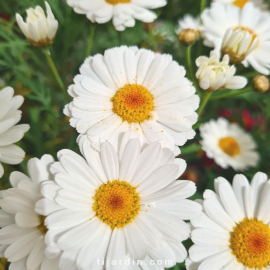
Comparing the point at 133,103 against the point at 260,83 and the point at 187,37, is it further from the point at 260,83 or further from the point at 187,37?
the point at 260,83

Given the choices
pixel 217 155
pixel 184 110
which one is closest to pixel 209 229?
pixel 184 110

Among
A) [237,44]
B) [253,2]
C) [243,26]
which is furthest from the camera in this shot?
[253,2]

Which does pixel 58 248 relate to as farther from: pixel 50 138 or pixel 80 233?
pixel 50 138

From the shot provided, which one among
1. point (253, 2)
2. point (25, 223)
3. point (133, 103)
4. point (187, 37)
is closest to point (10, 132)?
point (25, 223)

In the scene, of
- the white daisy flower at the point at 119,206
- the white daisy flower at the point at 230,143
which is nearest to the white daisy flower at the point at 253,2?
the white daisy flower at the point at 230,143

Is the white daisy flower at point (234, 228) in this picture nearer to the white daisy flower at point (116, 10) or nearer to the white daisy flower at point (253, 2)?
the white daisy flower at point (116, 10)

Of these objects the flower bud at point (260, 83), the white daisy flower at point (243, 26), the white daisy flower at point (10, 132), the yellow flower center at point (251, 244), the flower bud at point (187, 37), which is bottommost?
the yellow flower center at point (251, 244)
